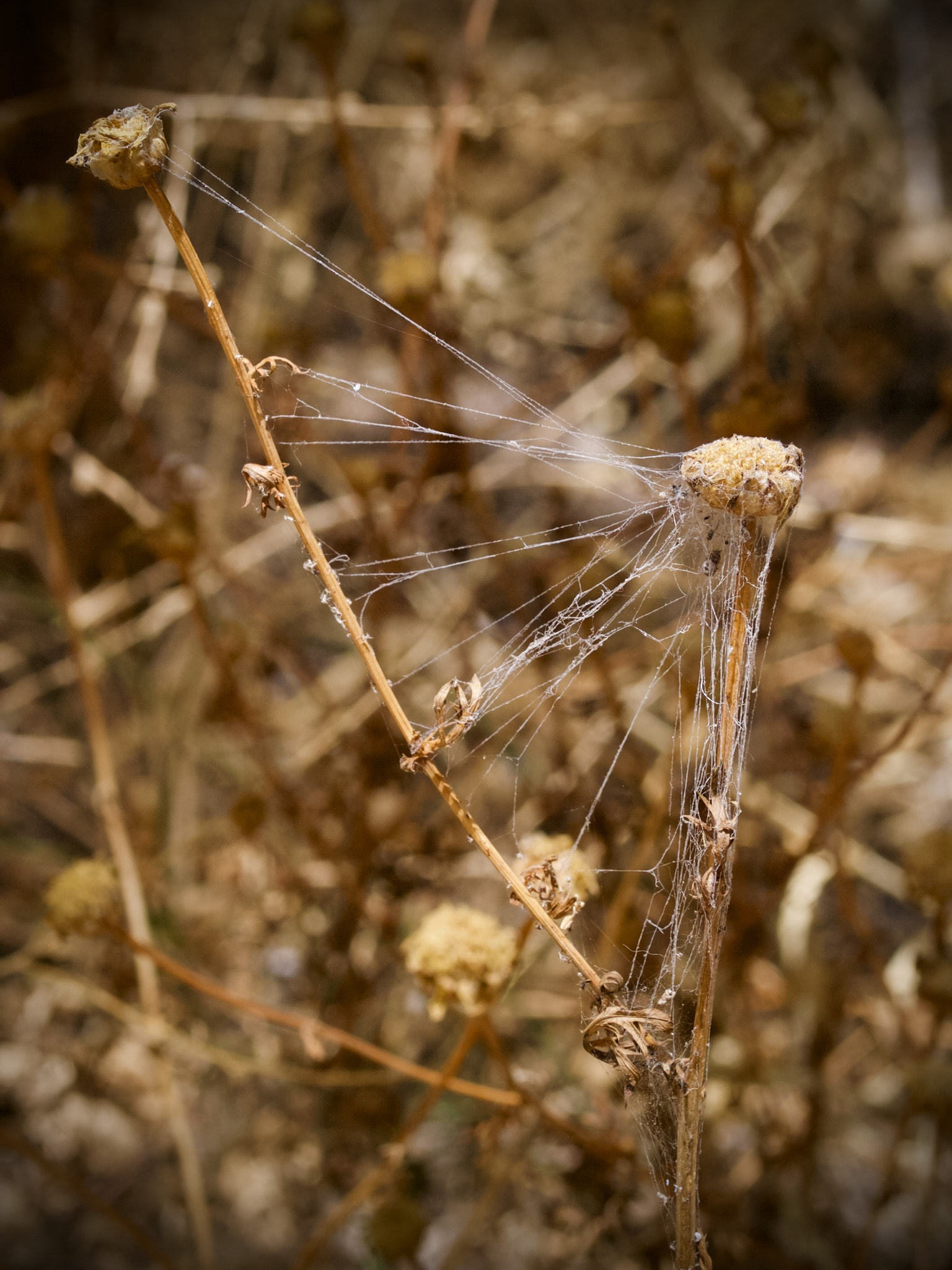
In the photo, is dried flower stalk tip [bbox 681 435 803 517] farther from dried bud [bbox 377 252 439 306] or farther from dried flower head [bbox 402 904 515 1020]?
dried bud [bbox 377 252 439 306]

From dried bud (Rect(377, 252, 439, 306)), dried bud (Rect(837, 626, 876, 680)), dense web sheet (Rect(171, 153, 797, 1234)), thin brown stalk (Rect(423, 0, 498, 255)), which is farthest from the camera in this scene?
thin brown stalk (Rect(423, 0, 498, 255))

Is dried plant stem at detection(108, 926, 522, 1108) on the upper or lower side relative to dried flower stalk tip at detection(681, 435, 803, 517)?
lower

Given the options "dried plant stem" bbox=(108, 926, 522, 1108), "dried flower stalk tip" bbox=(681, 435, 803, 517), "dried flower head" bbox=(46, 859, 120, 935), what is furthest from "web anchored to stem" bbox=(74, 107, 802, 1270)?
"dried flower head" bbox=(46, 859, 120, 935)

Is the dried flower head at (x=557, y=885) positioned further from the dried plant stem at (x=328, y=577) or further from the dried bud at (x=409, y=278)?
the dried bud at (x=409, y=278)

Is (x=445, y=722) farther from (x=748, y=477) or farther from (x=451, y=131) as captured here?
(x=451, y=131)

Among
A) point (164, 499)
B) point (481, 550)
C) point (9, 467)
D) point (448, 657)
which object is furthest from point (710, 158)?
point (9, 467)

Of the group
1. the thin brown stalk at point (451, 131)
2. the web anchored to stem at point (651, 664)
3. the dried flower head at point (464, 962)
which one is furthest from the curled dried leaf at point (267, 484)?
the thin brown stalk at point (451, 131)
